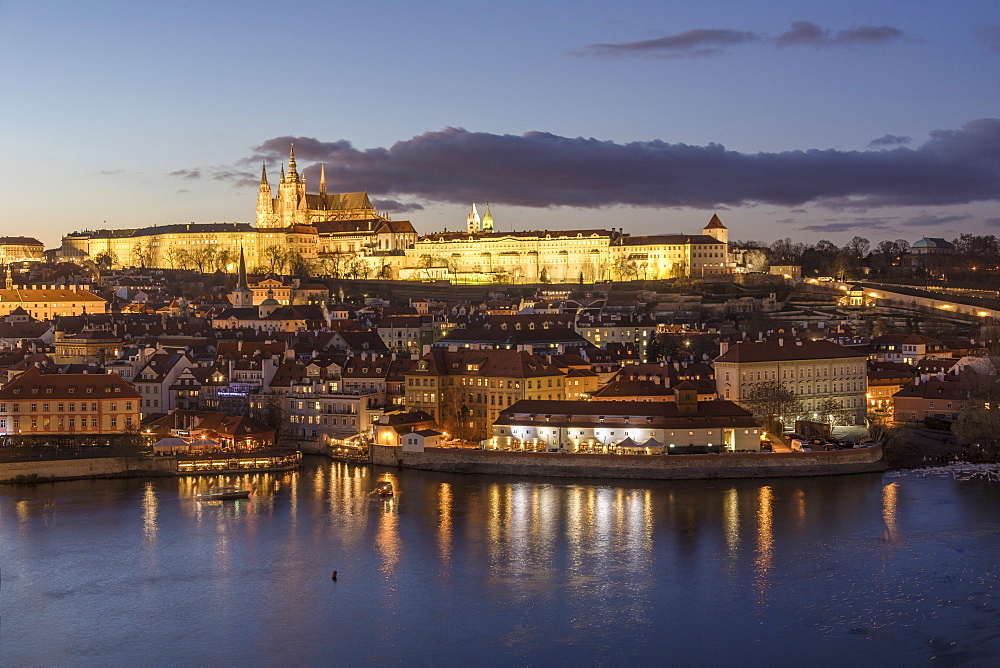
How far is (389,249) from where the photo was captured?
75.6m

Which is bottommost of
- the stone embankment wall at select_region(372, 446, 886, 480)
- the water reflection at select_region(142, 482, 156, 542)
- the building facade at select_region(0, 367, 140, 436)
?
the water reflection at select_region(142, 482, 156, 542)

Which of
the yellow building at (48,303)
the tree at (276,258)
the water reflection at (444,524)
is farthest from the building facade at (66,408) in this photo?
the tree at (276,258)

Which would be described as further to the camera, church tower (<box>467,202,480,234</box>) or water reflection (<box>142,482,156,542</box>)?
church tower (<box>467,202,480,234</box>)

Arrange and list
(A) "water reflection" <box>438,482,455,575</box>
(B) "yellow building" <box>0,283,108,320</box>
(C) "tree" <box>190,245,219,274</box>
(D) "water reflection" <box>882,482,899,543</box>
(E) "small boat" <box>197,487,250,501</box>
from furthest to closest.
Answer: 1. (C) "tree" <box>190,245,219,274</box>
2. (B) "yellow building" <box>0,283,108,320</box>
3. (E) "small boat" <box>197,487,250,501</box>
4. (D) "water reflection" <box>882,482,899,543</box>
5. (A) "water reflection" <box>438,482,455,575</box>

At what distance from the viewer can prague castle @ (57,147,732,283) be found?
66.5 meters

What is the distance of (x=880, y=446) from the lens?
76.3 ft

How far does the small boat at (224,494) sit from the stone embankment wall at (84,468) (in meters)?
2.15

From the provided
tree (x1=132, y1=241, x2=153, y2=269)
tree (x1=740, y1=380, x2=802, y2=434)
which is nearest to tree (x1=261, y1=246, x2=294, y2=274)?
tree (x1=132, y1=241, x2=153, y2=269)

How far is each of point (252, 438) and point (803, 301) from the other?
106 feet

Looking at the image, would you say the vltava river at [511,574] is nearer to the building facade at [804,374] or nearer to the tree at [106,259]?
→ the building facade at [804,374]

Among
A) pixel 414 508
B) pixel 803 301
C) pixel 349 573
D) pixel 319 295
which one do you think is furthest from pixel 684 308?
pixel 349 573

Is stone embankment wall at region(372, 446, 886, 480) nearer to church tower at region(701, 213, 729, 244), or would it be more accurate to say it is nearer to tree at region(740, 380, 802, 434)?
tree at region(740, 380, 802, 434)

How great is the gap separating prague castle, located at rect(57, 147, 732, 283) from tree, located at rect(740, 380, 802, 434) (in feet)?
122

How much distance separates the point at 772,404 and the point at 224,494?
11171 mm
